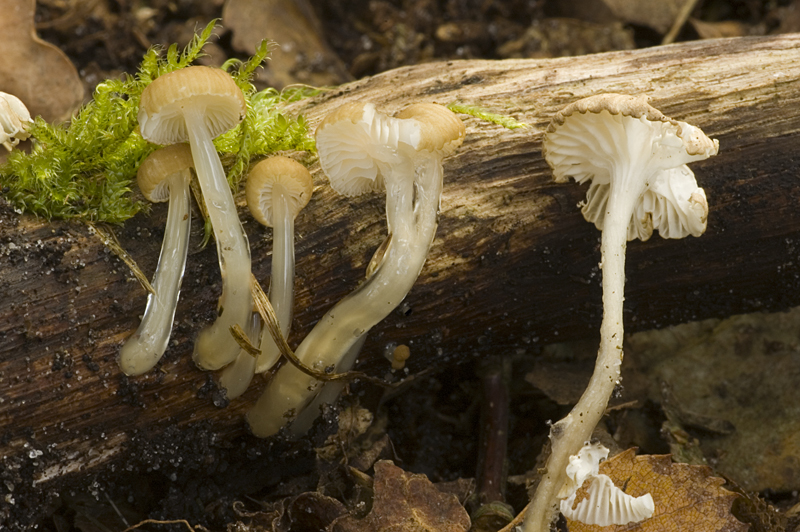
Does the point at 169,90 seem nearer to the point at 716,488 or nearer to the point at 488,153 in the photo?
the point at 488,153

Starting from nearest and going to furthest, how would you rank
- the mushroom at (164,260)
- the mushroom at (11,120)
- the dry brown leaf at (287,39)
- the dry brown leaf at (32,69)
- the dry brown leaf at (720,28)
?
the mushroom at (164,260)
the mushroom at (11,120)
the dry brown leaf at (32,69)
the dry brown leaf at (287,39)
the dry brown leaf at (720,28)

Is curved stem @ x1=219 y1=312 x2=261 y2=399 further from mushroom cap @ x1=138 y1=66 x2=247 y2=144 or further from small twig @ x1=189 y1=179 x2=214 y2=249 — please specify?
mushroom cap @ x1=138 y1=66 x2=247 y2=144

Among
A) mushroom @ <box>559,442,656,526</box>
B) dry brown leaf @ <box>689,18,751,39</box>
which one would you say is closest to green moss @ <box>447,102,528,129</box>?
mushroom @ <box>559,442,656,526</box>

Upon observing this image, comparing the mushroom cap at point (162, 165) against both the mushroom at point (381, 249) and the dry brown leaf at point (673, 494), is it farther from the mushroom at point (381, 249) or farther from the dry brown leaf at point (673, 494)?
the dry brown leaf at point (673, 494)

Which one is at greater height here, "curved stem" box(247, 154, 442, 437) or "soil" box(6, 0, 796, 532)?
"curved stem" box(247, 154, 442, 437)

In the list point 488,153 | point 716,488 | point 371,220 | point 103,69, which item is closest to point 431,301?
point 371,220

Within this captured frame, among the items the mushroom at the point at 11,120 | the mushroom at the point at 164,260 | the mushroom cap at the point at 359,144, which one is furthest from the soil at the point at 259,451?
the mushroom at the point at 11,120

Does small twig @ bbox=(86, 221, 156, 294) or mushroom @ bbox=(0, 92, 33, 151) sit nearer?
small twig @ bbox=(86, 221, 156, 294)

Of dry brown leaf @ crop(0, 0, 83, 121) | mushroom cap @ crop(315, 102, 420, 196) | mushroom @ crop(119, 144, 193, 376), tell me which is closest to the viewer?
mushroom cap @ crop(315, 102, 420, 196)
